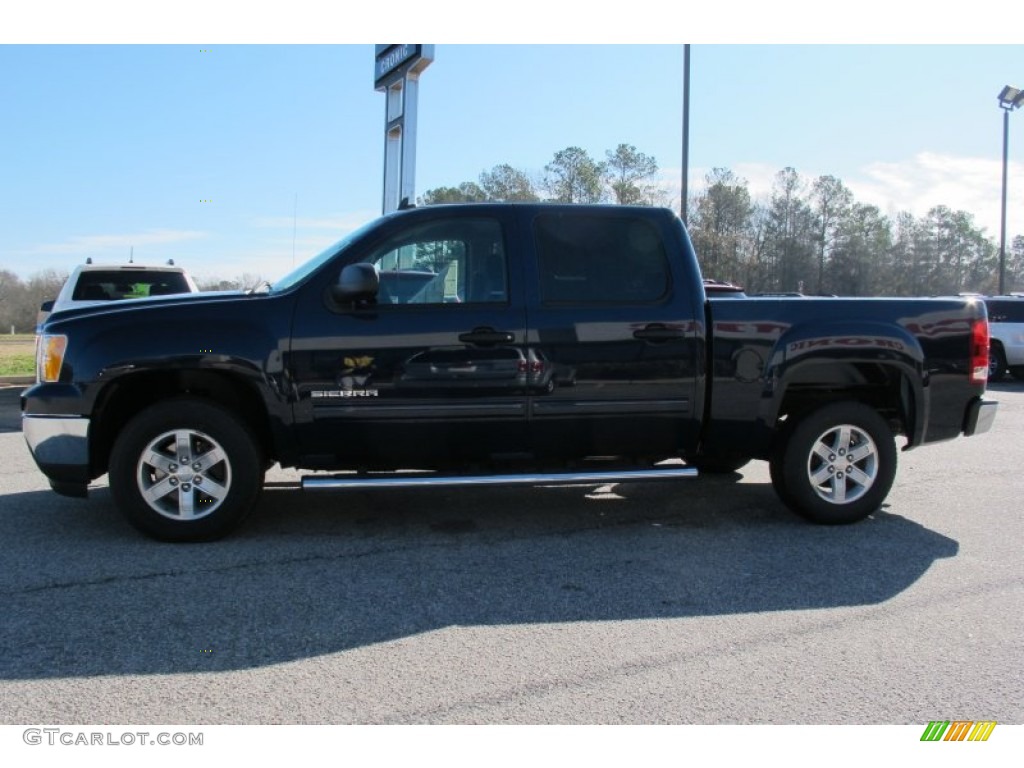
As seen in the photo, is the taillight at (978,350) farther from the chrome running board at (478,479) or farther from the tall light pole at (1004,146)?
the tall light pole at (1004,146)

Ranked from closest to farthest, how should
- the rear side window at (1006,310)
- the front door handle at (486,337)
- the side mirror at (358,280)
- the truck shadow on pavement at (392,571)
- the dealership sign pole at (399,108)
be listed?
the truck shadow on pavement at (392,571)
the side mirror at (358,280)
the front door handle at (486,337)
the dealership sign pole at (399,108)
the rear side window at (1006,310)

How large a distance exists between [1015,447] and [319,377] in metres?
7.61

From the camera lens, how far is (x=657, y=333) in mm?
5230

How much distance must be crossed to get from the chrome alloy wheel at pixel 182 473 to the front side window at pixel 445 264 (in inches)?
52.7

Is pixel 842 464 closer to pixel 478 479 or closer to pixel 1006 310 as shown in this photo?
pixel 478 479

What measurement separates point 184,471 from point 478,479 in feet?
5.50

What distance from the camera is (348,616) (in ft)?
12.9

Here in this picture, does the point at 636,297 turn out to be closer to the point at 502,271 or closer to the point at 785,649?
the point at 502,271

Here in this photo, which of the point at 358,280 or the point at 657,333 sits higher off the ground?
the point at 358,280

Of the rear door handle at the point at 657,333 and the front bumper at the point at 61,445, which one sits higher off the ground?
the rear door handle at the point at 657,333

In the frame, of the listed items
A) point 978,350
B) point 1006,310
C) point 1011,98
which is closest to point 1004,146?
point 1011,98

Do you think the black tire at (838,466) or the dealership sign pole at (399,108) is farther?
the dealership sign pole at (399,108)

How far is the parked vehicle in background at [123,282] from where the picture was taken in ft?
35.8

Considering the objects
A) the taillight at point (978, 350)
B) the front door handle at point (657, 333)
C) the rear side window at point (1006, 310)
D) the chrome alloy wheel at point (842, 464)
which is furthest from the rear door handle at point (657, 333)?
the rear side window at point (1006, 310)
